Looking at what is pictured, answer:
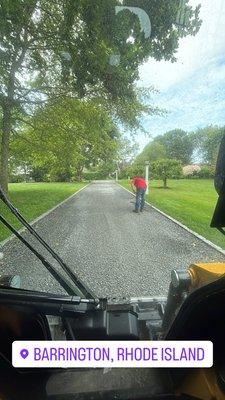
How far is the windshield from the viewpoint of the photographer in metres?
1.48

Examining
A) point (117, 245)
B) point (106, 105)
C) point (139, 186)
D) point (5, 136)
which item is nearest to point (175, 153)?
point (139, 186)

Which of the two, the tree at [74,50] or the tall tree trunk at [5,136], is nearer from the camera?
the tree at [74,50]

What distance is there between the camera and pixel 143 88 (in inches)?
71.5

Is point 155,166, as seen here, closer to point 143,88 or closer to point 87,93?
point 143,88

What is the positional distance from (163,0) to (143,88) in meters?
0.48

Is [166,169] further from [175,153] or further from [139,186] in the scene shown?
[139,186]

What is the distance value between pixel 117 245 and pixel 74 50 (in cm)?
224

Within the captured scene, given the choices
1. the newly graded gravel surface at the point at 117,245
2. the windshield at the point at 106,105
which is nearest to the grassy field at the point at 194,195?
the windshield at the point at 106,105

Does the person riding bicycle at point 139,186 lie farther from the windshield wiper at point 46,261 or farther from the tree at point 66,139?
the windshield wiper at point 46,261

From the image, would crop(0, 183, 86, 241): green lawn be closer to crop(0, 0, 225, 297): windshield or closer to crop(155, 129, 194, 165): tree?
crop(0, 0, 225, 297): windshield

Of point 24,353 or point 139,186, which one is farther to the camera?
point 139,186

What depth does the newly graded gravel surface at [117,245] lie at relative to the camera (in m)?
2.70

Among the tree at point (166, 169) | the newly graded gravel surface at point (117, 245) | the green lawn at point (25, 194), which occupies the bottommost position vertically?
the newly graded gravel surface at point (117, 245)

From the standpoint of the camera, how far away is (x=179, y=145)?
171cm
